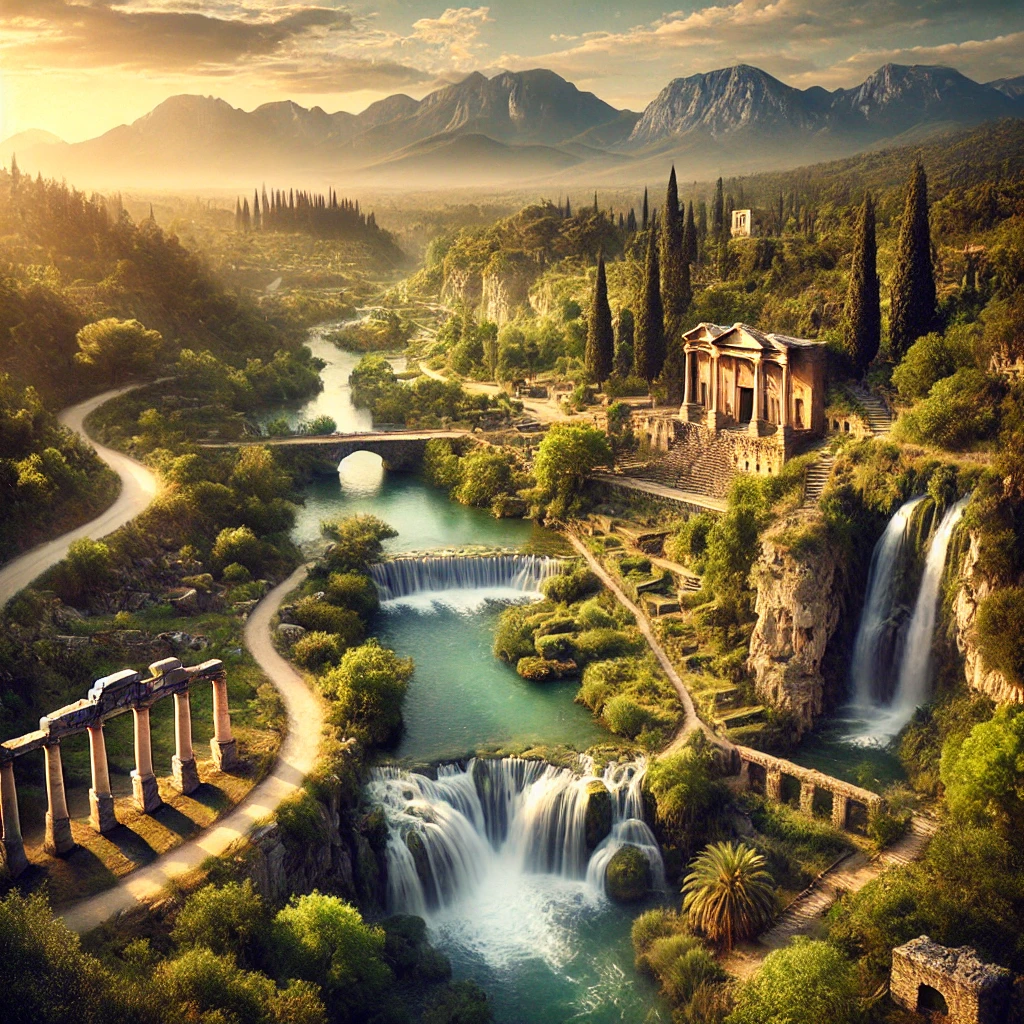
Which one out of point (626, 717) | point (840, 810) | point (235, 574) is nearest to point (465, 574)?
point (235, 574)

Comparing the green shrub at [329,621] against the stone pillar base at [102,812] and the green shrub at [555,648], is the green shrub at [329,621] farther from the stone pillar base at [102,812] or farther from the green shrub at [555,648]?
the stone pillar base at [102,812]

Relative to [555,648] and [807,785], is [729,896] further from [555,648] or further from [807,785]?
[555,648]

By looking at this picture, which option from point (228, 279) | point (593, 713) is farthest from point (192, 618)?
point (228, 279)

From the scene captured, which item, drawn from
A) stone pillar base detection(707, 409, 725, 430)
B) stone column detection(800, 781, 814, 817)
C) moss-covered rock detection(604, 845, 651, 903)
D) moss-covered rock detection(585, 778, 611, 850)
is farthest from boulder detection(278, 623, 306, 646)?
stone pillar base detection(707, 409, 725, 430)

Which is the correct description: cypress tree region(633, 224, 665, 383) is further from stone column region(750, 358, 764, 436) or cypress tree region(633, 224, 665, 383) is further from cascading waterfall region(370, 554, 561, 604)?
cascading waterfall region(370, 554, 561, 604)

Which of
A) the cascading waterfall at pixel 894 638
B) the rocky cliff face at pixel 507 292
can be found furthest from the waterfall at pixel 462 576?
the rocky cliff face at pixel 507 292

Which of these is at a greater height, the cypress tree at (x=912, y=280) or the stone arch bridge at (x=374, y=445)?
the cypress tree at (x=912, y=280)
